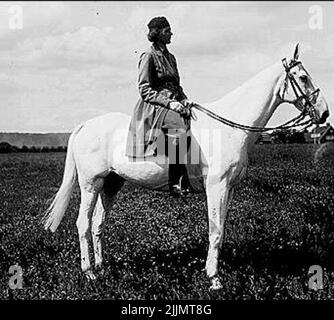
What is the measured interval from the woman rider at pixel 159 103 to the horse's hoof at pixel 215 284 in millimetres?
1023

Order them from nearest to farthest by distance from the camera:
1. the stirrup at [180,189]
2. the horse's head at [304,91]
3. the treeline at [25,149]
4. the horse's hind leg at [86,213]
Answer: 1. the horse's head at [304,91]
2. the stirrup at [180,189]
3. the horse's hind leg at [86,213]
4. the treeline at [25,149]

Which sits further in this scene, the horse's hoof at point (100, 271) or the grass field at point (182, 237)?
the horse's hoof at point (100, 271)

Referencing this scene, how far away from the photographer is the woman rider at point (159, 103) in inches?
266

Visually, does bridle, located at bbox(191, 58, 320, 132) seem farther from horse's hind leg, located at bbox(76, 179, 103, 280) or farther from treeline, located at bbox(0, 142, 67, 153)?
treeline, located at bbox(0, 142, 67, 153)

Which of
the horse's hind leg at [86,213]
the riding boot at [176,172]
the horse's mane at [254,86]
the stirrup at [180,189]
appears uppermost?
the horse's mane at [254,86]

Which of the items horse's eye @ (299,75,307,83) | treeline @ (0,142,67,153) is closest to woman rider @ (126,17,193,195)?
horse's eye @ (299,75,307,83)

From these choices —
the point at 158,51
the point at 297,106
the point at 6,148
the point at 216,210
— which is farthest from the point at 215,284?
the point at 6,148

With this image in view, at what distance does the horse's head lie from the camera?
6574mm

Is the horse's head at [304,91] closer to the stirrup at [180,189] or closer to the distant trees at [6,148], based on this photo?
the stirrup at [180,189]

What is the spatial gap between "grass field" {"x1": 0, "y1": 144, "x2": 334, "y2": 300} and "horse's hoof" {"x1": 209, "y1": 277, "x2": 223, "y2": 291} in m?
0.09

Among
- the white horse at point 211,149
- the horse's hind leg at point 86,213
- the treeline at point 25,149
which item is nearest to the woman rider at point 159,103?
the white horse at point 211,149

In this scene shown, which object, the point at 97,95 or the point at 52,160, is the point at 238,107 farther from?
the point at 52,160

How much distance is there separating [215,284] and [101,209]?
5.69 ft

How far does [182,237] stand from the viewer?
814cm
